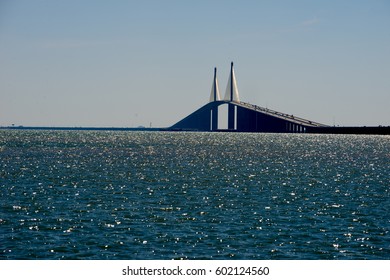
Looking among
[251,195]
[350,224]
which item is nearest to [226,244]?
[350,224]

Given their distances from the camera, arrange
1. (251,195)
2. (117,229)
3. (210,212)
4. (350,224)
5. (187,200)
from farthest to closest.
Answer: (251,195), (187,200), (210,212), (350,224), (117,229)

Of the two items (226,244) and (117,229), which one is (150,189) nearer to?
(117,229)

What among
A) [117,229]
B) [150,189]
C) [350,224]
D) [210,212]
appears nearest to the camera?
[117,229]

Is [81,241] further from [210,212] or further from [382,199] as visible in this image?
[382,199]

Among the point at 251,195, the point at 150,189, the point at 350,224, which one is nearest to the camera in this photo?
the point at 350,224

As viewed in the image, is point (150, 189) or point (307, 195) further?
point (150, 189)

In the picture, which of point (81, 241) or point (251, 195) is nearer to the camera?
point (81, 241)

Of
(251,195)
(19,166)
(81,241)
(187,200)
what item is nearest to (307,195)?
(251,195)
